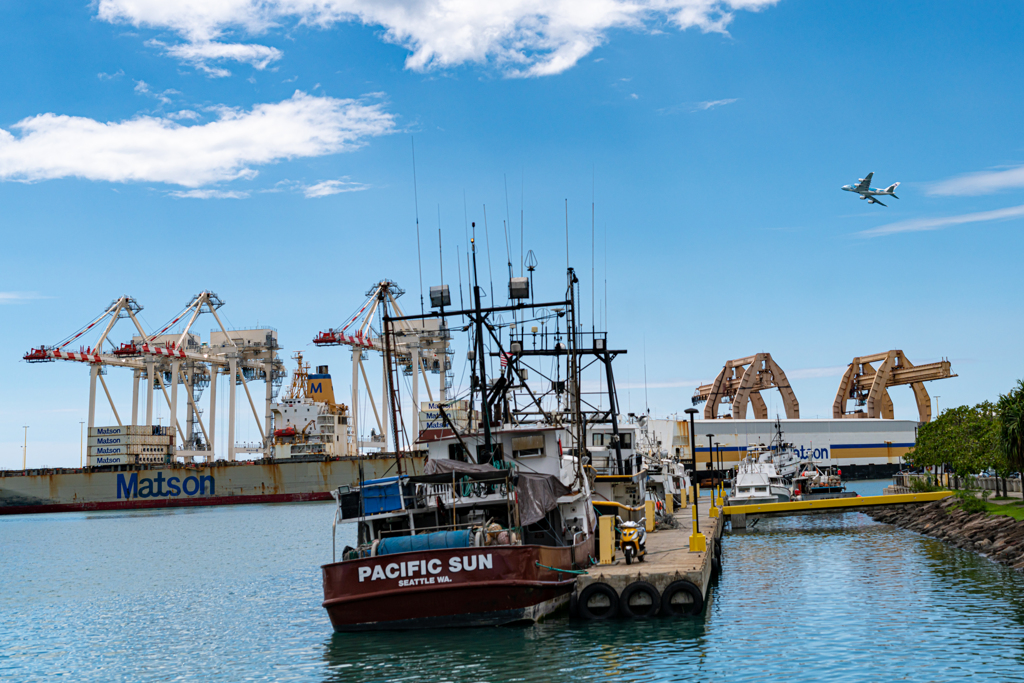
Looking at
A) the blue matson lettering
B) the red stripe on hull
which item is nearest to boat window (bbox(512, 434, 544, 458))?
the red stripe on hull

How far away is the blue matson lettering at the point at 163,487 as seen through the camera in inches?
4446

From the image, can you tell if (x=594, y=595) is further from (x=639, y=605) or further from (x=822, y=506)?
(x=822, y=506)

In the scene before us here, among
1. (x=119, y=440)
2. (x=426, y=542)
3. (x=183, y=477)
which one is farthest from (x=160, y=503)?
(x=426, y=542)

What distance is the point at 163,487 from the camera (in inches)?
4456

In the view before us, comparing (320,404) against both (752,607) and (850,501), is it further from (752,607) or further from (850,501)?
(752,607)

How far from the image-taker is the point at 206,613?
28.3 m

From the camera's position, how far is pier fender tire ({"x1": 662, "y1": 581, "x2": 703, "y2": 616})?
21734 mm

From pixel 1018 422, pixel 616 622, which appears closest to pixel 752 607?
pixel 616 622

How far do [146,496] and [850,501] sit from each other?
92.9 m

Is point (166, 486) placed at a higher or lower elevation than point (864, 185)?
lower

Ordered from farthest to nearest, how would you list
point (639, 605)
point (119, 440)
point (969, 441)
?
1. point (119, 440)
2. point (969, 441)
3. point (639, 605)

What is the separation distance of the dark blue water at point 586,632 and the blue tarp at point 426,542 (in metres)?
2.09

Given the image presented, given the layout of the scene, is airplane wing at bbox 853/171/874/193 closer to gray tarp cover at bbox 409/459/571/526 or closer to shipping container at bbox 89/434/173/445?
gray tarp cover at bbox 409/459/571/526

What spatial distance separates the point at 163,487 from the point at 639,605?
4072 inches
